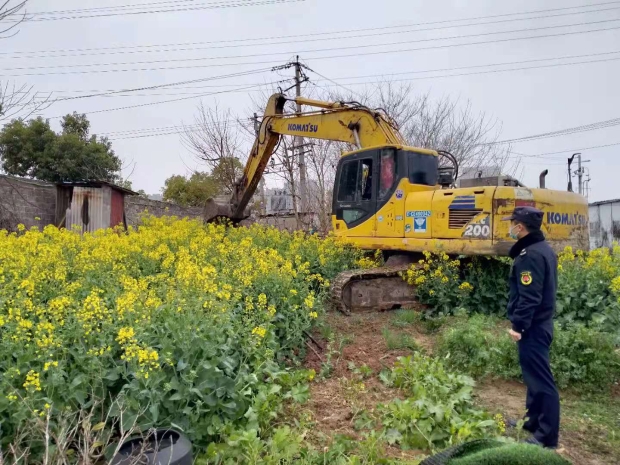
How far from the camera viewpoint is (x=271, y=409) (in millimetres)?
3598

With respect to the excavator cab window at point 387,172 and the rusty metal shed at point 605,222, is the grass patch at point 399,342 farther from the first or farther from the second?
the rusty metal shed at point 605,222

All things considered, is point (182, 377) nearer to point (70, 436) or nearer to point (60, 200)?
point (70, 436)

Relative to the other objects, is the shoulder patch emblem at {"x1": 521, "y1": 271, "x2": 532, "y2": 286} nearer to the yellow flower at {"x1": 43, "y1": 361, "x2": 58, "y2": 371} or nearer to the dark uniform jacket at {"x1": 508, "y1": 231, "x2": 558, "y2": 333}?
the dark uniform jacket at {"x1": 508, "y1": 231, "x2": 558, "y2": 333}

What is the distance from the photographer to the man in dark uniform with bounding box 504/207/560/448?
12.0ft

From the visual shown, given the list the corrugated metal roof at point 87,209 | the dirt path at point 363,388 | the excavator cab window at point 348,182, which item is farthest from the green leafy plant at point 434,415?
the corrugated metal roof at point 87,209

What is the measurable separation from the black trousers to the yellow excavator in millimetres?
2913

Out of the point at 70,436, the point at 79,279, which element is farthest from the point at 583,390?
the point at 79,279

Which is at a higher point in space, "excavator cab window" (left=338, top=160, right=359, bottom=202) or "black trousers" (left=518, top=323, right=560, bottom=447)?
"excavator cab window" (left=338, top=160, right=359, bottom=202)

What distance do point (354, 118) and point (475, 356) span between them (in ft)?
17.1

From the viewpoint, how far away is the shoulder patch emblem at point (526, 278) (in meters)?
3.72

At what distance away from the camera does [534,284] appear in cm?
371

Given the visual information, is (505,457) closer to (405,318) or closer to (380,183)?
(405,318)

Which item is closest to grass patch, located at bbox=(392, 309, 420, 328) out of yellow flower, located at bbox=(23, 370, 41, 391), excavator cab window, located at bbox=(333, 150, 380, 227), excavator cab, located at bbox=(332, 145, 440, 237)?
excavator cab, located at bbox=(332, 145, 440, 237)

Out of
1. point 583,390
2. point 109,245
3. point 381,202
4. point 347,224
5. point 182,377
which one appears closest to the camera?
point 182,377
